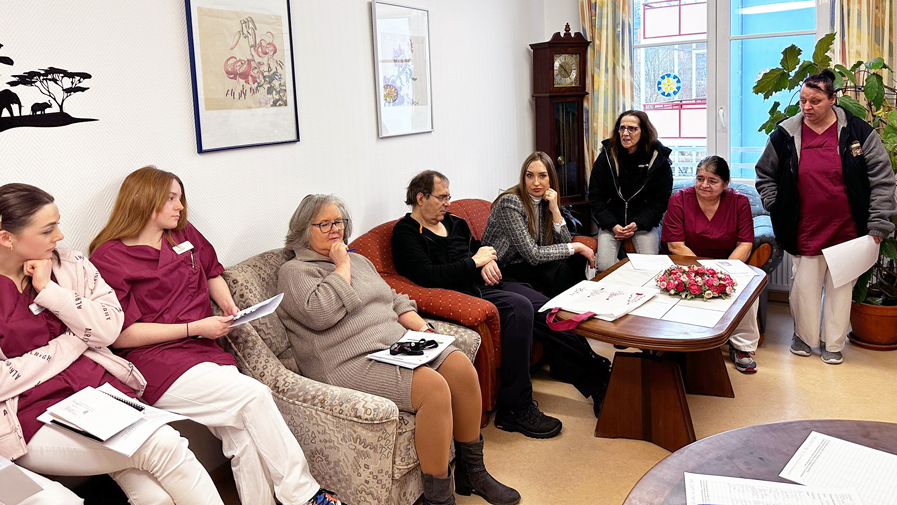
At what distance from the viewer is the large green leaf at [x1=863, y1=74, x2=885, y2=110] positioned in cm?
393

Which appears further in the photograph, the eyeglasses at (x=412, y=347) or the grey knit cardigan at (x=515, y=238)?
the grey knit cardigan at (x=515, y=238)

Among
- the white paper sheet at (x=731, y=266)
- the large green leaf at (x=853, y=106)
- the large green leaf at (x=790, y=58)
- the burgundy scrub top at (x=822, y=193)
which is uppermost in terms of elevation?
the large green leaf at (x=790, y=58)

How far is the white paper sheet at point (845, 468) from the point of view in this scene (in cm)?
148

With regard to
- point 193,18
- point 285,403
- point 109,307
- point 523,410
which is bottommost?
point 523,410

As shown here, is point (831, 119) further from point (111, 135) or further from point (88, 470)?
point (88, 470)

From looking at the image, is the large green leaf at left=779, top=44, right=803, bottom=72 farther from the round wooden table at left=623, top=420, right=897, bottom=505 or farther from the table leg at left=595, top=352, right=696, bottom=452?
the round wooden table at left=623, top=420, right=897, bottom=505

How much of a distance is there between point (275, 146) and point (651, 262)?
1.93 m

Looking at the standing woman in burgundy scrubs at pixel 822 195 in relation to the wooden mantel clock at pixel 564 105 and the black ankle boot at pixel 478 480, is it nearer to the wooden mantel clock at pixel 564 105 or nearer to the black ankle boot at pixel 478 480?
the wooden mantel clock at pixel 564 105

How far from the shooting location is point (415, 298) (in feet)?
10.5

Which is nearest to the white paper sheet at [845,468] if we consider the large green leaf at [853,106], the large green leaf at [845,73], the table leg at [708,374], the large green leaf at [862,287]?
the table leg at [708,374]

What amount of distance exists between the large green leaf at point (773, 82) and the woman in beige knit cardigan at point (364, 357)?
9.10ft

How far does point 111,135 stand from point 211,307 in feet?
2.23

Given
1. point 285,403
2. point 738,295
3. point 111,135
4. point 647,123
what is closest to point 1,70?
point 111,135

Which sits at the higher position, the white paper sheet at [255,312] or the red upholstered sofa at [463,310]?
the white paper sheet at [255,312]
